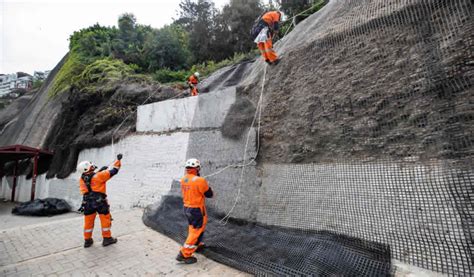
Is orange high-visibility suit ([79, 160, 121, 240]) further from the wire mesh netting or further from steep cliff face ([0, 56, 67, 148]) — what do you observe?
steep cliff face ([0, 56, 67, 148])

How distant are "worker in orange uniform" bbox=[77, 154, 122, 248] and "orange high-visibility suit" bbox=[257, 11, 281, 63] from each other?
3.36m

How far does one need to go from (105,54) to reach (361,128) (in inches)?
602

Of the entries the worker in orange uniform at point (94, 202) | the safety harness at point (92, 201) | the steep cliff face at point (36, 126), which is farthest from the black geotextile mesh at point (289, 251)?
the steep cliff face at point (36, 126)

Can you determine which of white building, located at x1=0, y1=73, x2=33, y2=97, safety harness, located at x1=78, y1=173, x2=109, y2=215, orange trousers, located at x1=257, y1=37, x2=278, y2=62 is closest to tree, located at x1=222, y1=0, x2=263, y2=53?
orange trousers, located at x1=257, y1=37, x2=278, y2=62

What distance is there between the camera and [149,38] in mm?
14078

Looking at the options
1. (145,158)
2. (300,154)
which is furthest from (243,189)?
(145,158)

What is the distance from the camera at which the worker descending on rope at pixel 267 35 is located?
4.55 m

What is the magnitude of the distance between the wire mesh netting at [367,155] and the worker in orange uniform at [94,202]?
1.08 metres

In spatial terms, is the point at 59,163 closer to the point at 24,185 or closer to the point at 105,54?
the point at 24,185

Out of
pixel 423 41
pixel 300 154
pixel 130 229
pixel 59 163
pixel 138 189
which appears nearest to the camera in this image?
pixel 423 41

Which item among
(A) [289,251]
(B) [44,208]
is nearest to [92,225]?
(A) [289,251]

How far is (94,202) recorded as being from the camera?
385cm

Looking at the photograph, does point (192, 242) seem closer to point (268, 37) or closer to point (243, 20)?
point (268, 37)

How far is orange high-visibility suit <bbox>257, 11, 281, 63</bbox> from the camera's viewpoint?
14.9ft
